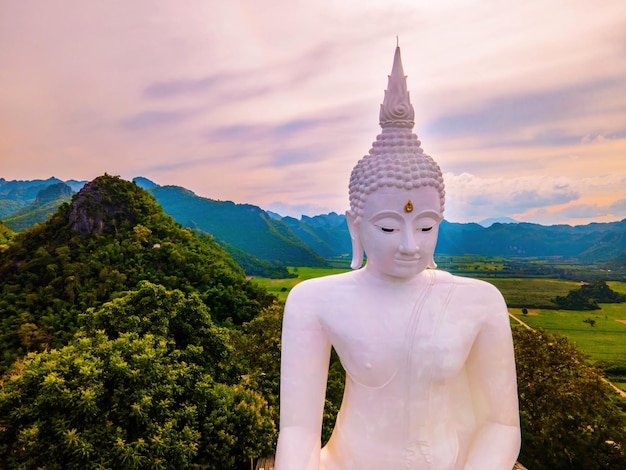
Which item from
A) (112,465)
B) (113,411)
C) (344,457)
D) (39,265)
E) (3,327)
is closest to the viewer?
(344,457)

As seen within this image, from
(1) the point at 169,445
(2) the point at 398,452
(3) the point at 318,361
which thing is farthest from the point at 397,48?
(1) the point at 169,445

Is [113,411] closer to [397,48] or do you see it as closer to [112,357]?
[112,357]

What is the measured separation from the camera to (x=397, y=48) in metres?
2.76

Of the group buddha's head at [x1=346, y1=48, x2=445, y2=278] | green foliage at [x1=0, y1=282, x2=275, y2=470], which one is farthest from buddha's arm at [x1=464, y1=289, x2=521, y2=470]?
green foliage at [x1=0, y1=282, x2=275, y2=470]

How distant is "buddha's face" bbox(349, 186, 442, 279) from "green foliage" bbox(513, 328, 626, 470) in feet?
24.2

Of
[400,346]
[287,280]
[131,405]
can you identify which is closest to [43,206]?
[287,280]

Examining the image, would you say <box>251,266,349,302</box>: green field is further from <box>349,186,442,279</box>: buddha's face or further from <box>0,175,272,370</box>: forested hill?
<box>349,186,442,279</box>: buddha's face

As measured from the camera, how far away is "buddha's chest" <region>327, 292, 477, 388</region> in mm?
2635

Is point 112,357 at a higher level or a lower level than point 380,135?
lower

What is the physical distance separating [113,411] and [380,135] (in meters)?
6.60

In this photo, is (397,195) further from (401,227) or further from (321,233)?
(321,233)

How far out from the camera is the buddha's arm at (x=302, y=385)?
2.72 m

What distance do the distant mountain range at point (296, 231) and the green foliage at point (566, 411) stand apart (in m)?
11.9

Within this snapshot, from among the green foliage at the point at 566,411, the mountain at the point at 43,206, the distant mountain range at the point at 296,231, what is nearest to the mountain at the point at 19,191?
the distant mountain range at the point at 296,231
